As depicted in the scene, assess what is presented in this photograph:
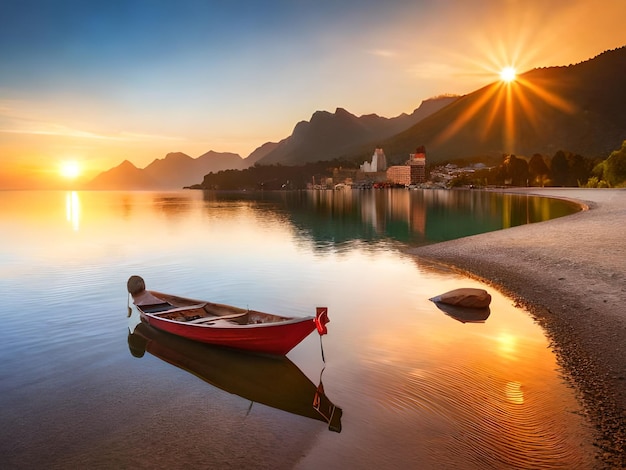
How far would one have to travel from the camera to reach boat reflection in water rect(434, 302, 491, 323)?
74.9ft

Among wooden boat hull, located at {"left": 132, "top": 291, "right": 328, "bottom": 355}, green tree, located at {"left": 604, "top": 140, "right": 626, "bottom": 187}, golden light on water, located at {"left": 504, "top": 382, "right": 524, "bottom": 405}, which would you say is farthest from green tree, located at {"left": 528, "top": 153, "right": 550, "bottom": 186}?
wooden boat hull, located at {"left": 132, "top": 291, "right": 328, "bottom": 355}

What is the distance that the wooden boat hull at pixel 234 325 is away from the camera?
16.5 metres

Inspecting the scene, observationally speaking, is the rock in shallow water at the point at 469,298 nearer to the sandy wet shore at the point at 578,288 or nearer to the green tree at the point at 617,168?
the sandy wet shore at the point at 578,288

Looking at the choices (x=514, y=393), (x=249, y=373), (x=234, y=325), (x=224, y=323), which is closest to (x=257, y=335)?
(x=234, y=325)

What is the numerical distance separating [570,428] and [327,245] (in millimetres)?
41293

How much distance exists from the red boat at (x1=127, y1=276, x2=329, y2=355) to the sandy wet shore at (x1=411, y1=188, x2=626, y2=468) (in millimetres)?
8609

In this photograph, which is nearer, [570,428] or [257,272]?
[570,428]

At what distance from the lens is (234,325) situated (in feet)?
58.1

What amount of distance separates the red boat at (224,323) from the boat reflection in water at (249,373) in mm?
519

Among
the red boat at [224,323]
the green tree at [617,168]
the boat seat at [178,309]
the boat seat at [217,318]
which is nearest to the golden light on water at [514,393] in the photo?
the red boat at [224,323]

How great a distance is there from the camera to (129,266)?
1705 inches

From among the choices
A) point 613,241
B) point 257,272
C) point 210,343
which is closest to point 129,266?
point 257,272

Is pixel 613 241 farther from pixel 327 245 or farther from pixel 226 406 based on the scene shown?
pixel 226 406

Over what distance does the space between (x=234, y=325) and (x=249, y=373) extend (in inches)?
76.2
